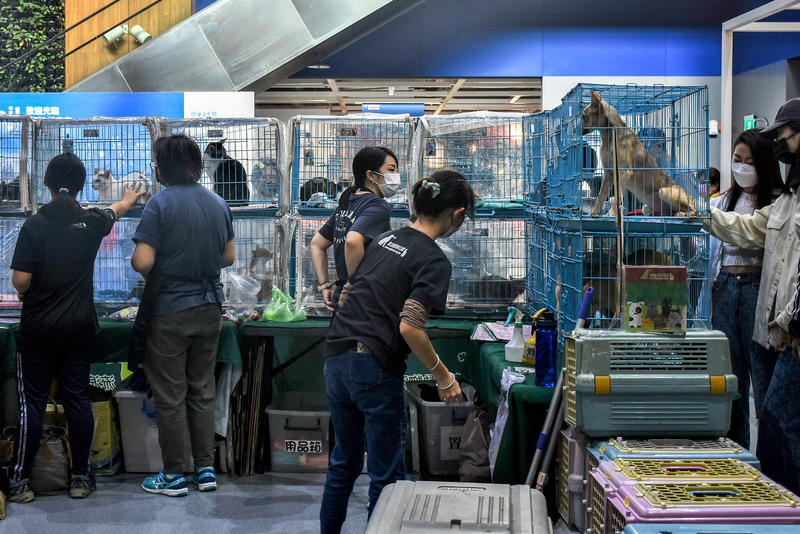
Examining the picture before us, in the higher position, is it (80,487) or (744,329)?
(744,329)

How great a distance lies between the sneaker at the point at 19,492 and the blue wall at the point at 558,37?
18.6 ft

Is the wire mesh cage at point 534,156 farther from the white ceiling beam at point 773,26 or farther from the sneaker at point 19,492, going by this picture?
the white ceiling beam at point 773,26

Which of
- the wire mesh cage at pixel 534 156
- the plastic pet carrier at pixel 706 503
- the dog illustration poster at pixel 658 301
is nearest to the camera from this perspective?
the plastic pet carrier at pixel 706 503

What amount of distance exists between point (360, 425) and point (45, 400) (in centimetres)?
183

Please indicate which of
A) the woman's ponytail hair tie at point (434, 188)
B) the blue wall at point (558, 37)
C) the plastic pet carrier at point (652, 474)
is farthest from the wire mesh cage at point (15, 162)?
the blue wall at point (558, 37)

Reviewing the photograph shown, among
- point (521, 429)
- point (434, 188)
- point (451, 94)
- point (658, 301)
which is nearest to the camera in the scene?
point (434, 188)

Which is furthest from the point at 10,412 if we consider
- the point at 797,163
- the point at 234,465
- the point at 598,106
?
the point at 797,163

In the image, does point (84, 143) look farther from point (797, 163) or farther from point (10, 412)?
point (797, 163)

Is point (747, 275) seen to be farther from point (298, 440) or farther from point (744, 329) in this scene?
point (298, 440)

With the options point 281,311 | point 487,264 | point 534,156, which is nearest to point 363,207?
point 281,311

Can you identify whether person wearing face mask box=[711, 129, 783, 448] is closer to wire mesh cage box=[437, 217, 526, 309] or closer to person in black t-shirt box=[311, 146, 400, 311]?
wire mesh cage box=[437, 217, 526, 309]

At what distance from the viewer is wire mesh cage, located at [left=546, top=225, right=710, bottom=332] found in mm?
2820

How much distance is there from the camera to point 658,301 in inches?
101

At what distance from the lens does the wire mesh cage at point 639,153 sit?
279 cm
